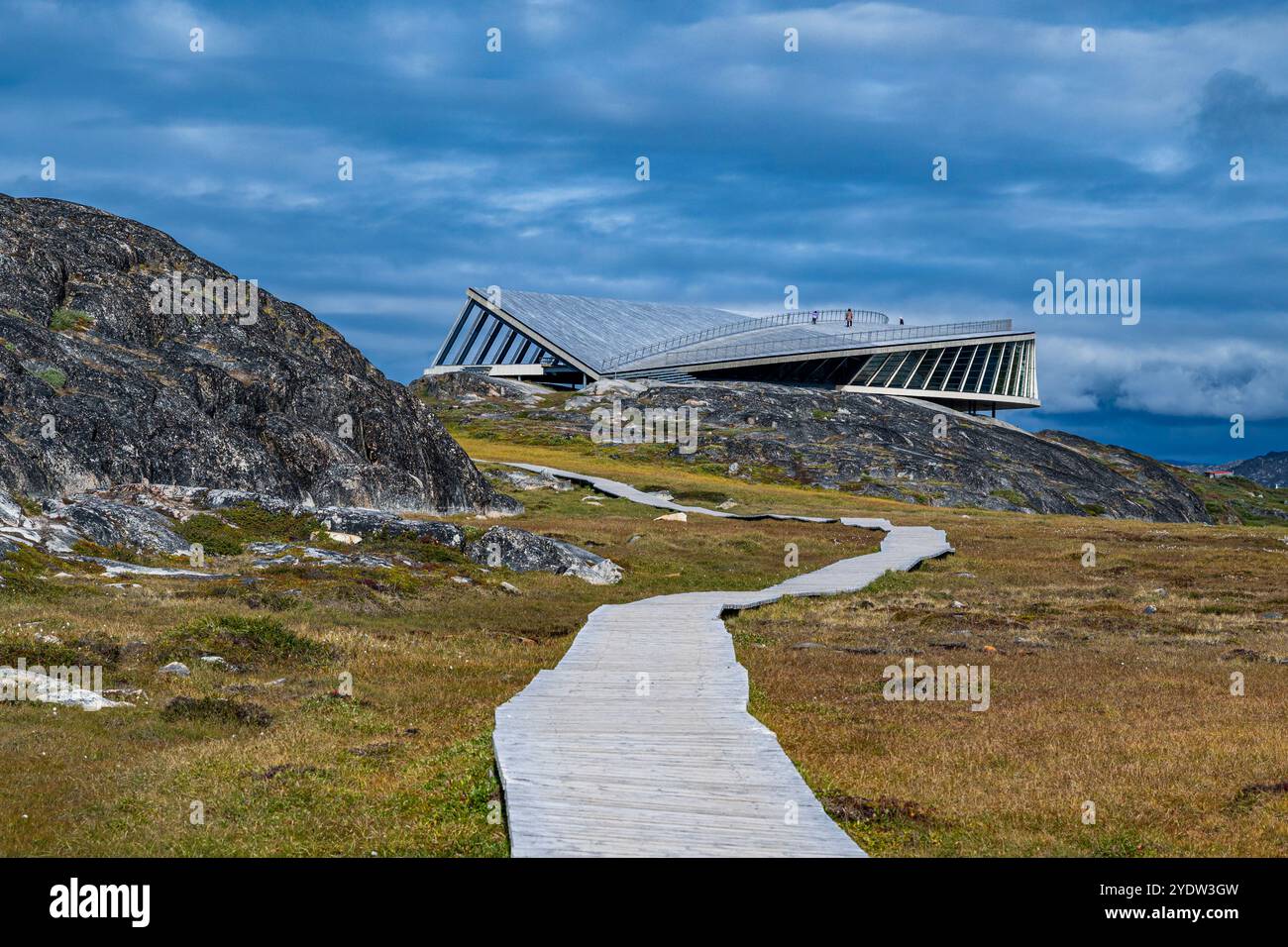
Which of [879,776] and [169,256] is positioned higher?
[169,256]

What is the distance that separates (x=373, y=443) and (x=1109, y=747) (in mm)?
49244

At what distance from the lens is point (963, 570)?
5250cm

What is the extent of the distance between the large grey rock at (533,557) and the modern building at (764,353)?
385 feet

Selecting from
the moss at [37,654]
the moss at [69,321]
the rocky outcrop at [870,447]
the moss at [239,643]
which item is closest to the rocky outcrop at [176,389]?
the moss at [69,321]

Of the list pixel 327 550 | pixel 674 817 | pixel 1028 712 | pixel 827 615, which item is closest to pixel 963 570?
pixel 827 615

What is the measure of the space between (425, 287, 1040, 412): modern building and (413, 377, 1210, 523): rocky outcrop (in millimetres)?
8485

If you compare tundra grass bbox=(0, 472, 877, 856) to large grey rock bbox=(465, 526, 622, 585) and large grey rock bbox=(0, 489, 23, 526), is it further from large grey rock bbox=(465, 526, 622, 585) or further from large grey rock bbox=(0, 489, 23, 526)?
large grey rock bbox=(0, 489, 23, 526)

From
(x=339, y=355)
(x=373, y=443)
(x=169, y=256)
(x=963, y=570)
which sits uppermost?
(x=169, y=256)

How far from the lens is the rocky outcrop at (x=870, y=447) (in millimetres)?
123500

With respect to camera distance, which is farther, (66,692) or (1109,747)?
(66,692)

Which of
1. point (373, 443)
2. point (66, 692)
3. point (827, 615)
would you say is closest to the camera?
point (66, 692)
